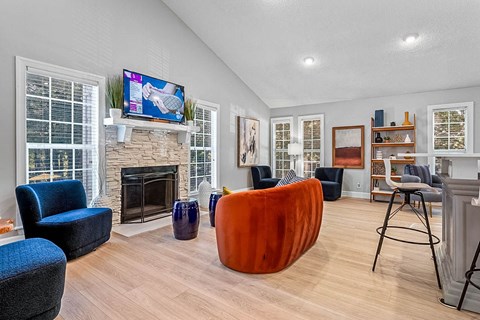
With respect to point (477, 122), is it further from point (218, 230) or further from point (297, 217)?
point (218, 230)

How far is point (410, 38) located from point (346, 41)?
99cm

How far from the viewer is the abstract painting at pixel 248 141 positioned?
646 cm

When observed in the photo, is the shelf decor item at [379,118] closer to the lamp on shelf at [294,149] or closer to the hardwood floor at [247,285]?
the lamp on shelf at [294,149]

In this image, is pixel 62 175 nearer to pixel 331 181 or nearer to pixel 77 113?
pixel 77 113

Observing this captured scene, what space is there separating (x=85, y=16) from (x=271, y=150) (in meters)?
5.49

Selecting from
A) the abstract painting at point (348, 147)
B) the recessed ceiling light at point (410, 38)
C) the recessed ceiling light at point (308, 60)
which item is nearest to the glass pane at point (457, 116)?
the abstract painting at point (348, 147)

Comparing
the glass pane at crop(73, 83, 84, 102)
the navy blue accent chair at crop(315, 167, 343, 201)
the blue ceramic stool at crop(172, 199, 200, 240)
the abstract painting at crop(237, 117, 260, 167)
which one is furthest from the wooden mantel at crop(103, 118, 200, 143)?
the navy blue accent chair at crop(315, 167, 343, 201)

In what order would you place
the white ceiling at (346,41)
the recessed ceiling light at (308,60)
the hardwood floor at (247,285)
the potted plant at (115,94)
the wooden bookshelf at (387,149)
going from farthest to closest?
the wooden bookshelf at (387,149) < the recessed ceiling light at (308,60) < the white ceiling at (346,41) < the potted plant at (115,94) < the hardwood floor at (247,285)

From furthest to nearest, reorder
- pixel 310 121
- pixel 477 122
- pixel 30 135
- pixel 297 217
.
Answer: pixel 310 121, pixel 477 122, pixel 30 135, pixel 297 217

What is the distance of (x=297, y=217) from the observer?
245 centimetres

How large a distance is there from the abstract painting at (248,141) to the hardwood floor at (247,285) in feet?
11.6

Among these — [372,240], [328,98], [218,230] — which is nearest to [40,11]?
[218,230]

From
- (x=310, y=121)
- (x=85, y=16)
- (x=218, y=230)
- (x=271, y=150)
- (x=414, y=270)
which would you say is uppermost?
(x=85, y=16)

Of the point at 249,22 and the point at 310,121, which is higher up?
the point at 249,22
